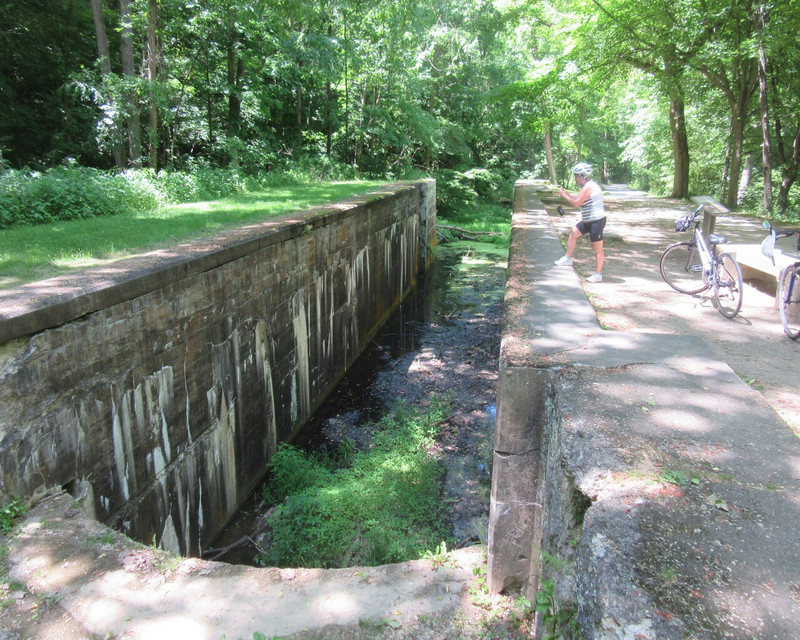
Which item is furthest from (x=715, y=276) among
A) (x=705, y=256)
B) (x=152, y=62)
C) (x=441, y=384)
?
(x=152, y=62)

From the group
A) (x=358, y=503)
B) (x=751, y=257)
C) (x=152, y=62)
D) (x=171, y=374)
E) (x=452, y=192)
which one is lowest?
(x=358, y=503)

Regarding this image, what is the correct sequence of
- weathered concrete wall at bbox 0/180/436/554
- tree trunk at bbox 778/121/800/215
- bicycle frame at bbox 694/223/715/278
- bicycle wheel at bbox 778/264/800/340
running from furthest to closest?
tree trunk at bbox 778/121/800/215, bicycle frame at bbox 694/223/715/278, bicycle wheel at bbox 778/264/800/340, weathered concrete wall at bbox 0/180/436/554

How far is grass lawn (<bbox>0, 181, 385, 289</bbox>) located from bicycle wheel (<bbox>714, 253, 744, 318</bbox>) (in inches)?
240

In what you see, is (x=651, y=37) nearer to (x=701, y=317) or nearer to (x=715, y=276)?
(x=715, y=276)

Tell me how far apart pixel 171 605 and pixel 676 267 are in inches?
305

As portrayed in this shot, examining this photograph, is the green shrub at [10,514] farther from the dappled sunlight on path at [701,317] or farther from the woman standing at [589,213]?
the woman standing at [589,213]

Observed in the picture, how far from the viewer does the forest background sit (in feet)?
43.3

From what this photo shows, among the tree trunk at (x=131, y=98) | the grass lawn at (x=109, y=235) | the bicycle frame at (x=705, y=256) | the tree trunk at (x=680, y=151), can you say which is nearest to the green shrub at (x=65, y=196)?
the grass lawn at (x=109, y=235)

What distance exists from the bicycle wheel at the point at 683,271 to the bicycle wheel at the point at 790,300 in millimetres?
1051

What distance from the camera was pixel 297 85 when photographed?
19.8 metres

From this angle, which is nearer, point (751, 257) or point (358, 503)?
point (358, 503)

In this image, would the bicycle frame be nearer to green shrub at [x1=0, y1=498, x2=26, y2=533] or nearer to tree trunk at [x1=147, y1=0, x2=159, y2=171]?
green shrub at [x1=0, y1=498, x2=26, y2=533]

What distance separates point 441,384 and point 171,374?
5.52m

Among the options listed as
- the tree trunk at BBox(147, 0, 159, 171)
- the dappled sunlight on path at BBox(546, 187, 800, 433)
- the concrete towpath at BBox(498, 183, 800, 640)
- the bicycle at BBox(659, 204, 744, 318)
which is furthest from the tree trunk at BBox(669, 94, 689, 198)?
the concrete towpath at BBox(498, 183, 800, 640)
